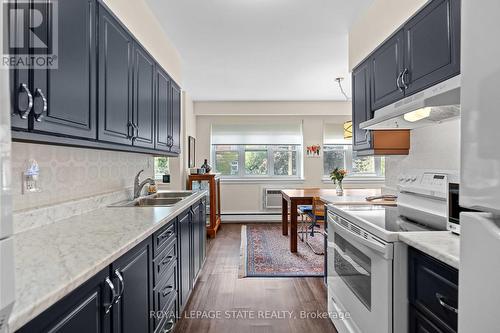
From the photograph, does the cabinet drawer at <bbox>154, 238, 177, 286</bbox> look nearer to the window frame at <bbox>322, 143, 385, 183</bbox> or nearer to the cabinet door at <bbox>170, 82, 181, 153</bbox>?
the cabinet door at <bbox>170, 82, 181, 153</bbox>

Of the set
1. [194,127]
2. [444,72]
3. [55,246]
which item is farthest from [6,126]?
[194,127]

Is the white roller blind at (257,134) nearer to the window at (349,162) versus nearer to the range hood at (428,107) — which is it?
the window at (349,162)

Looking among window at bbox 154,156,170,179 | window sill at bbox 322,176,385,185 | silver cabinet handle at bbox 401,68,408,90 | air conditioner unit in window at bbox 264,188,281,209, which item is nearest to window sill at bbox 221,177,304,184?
air conditioner unit in window at bbox 264,188,281,209

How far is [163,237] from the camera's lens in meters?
1.70

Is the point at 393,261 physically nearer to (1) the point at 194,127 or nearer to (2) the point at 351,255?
(2) the point at 351,255

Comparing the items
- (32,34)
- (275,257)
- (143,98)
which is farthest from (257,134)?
(32,34)

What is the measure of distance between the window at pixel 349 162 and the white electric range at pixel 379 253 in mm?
4014

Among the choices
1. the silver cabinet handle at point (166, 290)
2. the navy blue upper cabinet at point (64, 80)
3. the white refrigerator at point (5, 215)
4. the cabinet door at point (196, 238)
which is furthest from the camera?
the cabinet door at point (196, 238)

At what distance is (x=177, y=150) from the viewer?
126 inches

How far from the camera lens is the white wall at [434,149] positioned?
1.83 metres

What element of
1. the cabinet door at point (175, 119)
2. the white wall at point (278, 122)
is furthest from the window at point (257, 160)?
the cabinet door at point (175, 119)

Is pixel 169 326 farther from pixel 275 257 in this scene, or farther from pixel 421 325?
pixel 275 257

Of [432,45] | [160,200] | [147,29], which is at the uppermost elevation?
[147,29]

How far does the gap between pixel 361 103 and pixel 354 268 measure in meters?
1.49
